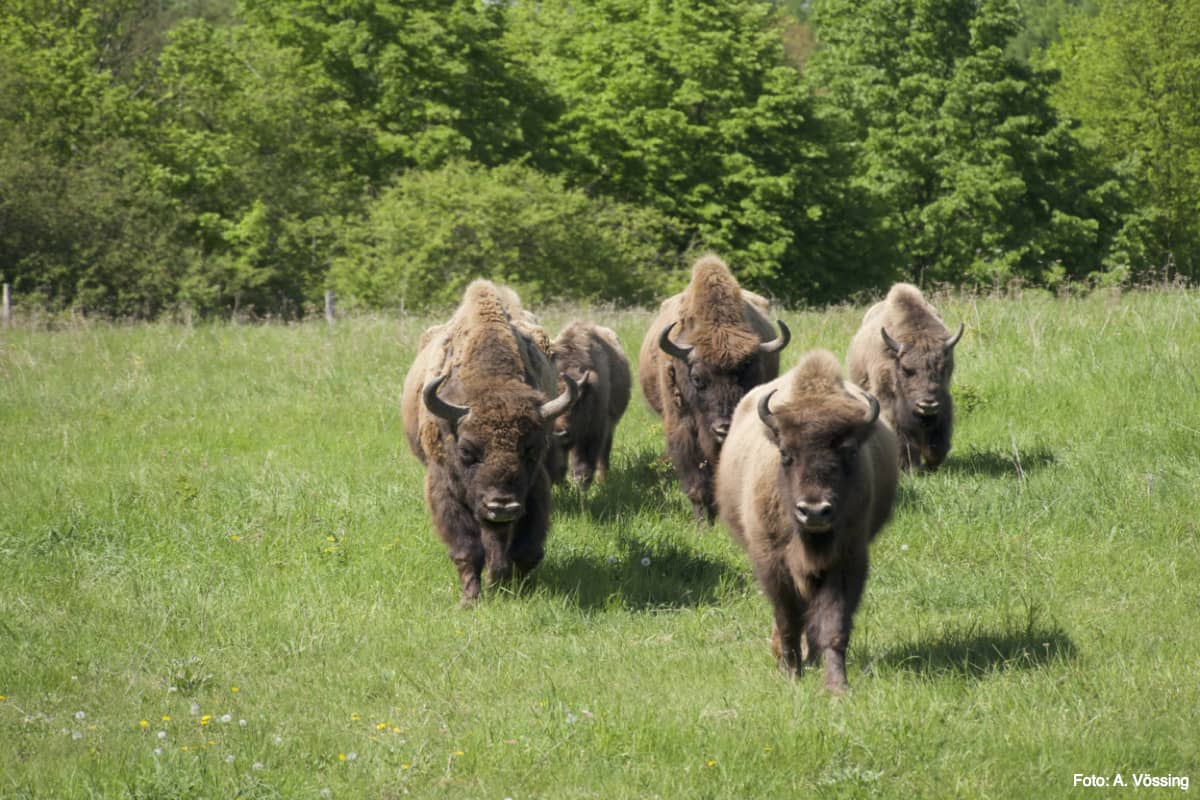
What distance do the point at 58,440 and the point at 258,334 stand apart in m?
6.41

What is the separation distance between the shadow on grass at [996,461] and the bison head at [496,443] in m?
5.06

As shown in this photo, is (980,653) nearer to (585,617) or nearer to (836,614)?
(836,614)

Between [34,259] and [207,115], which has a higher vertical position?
[207,115]

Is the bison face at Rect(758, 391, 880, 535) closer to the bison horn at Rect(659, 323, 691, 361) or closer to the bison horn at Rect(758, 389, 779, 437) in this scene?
the bison horn at Rect(758, 389, 779, 437)

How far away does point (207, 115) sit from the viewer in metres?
42.6

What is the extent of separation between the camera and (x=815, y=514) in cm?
661

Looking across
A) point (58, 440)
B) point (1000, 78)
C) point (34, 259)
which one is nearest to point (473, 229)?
point (34, 259)

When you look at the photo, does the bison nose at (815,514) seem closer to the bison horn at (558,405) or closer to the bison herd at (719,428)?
the bison herd at (719,428)

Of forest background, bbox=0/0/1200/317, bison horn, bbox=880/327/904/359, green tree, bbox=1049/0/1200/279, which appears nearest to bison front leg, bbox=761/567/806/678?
bison horn, bbox=880/327/904/359

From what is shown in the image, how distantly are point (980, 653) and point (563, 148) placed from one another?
38867 mm

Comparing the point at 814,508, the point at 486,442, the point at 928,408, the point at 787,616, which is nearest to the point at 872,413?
the point at 814,508

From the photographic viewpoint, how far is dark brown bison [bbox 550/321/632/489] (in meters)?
12.3

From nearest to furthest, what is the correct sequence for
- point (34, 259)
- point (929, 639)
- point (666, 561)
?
point (929, 639) < point (666, 561) < point (34, 259)

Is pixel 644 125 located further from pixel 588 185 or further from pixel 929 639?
pixel 929 639
